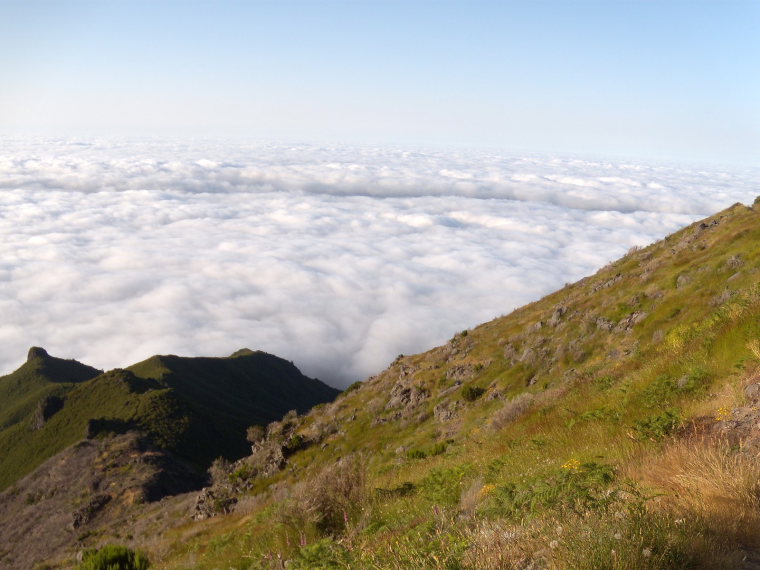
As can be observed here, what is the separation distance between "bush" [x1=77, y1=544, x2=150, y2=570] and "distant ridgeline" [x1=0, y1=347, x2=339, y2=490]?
5865cm

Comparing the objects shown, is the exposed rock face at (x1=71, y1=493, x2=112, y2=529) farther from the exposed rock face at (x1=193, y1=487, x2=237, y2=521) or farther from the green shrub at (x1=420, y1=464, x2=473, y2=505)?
the green shrub at (x1=420, y1=464, x2=473, y2=505)

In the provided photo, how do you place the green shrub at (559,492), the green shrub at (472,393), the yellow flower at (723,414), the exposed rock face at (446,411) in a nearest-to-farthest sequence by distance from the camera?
1. the green shrub at (559,492)
2. the yellow flower at (723,414)
3. the exposed rock face at (446,411)
4. the green shrub at (472,393)

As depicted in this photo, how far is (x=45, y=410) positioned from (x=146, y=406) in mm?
24971

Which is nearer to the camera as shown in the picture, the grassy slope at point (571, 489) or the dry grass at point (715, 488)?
the grassy slope at point (571, 489)

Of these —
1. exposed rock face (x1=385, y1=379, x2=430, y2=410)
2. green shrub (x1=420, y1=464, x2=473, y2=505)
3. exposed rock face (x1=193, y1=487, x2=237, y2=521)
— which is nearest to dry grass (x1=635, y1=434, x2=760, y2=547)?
green shrub (x1=420, y1=464, x2=473, y2=505)

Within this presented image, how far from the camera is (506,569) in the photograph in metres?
3.51

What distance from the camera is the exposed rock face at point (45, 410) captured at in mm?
88562

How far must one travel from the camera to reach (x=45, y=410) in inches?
3543

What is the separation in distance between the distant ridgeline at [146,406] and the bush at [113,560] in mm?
58645

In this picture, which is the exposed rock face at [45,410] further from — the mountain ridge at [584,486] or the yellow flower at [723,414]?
the yellow flower at [723,414]

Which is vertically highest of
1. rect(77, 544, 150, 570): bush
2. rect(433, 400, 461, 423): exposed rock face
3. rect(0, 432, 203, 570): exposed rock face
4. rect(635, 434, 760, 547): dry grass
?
rect(635, 434, 760, 547): dry grass

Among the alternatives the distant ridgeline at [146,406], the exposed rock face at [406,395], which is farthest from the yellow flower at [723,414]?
the distant ridgeline at [146,406]

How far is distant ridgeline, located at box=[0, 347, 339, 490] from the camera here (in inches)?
3024

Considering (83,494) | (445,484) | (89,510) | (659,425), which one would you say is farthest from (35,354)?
(659,425)
